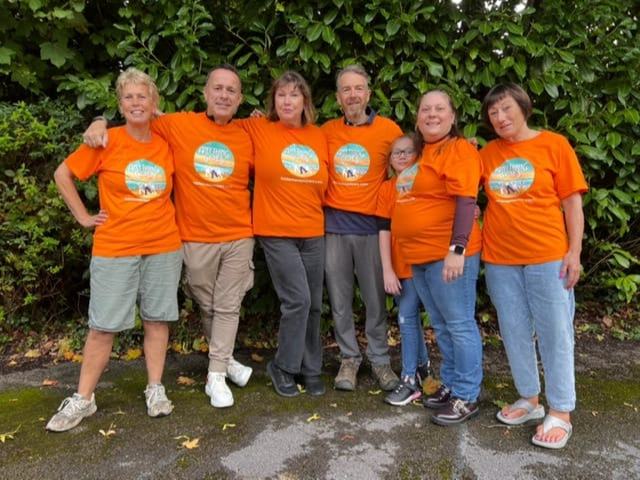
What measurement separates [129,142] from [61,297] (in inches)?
94.4

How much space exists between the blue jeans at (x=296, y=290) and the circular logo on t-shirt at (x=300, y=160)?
0.46 metres

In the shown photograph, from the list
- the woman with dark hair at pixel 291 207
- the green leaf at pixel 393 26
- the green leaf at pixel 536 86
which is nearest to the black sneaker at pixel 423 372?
the woman with dark hair at pixel 291 207

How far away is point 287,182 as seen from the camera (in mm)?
3598

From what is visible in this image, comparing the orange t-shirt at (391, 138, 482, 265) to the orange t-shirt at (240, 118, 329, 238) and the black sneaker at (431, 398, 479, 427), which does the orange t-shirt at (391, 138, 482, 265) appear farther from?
the black sneaker at (431, 398, 479, 427)

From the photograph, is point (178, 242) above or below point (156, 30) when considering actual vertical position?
below

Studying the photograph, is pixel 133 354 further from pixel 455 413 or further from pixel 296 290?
pixel 455 413

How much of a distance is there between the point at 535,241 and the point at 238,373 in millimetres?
2249

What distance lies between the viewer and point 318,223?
370 cm

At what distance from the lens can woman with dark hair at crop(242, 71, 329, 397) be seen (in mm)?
3602

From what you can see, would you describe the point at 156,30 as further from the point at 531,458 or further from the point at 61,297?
the point at 531,458

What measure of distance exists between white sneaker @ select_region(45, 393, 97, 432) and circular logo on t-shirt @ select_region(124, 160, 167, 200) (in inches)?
52.0

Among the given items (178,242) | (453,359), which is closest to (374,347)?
(453,359)

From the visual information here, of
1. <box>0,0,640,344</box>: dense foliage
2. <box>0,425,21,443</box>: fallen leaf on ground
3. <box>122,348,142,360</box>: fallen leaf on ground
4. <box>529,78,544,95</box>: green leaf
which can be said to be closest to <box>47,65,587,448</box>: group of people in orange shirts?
<box>0,425,21,443</box>: fallen leaf on ground

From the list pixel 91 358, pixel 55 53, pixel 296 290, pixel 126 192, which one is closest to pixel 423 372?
pixel 296 290
